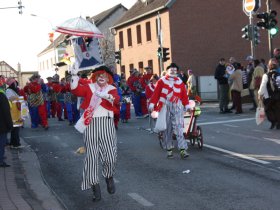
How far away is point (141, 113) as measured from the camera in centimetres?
2334

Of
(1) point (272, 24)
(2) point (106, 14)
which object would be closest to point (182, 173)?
(1) point (272, 24)

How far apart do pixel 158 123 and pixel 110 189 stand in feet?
12.1

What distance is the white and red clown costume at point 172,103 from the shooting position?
11.4 meters

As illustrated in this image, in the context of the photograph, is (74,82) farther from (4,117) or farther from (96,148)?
(4,117)

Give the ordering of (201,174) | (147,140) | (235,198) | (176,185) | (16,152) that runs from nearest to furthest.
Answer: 1. (235,198)
2. (176,185)
3. (201,174)
4. (16,152)
5. (147,140)

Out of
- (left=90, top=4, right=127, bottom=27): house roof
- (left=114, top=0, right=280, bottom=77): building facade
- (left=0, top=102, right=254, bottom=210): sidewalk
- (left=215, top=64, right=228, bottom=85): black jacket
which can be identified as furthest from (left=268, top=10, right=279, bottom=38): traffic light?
(left=90, top=4, right=127, bottom=27): house roof

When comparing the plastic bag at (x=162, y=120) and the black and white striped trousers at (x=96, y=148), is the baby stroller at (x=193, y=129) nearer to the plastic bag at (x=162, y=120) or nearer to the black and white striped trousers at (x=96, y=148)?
the plastic bag at (x=162, y=120)

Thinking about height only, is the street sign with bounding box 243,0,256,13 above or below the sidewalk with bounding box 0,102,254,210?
above

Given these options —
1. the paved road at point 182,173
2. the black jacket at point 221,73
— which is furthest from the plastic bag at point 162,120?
the black jacket at point 221,73

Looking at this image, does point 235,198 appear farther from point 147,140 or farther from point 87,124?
point 147,140

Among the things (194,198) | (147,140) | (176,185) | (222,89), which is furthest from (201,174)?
(222,89)

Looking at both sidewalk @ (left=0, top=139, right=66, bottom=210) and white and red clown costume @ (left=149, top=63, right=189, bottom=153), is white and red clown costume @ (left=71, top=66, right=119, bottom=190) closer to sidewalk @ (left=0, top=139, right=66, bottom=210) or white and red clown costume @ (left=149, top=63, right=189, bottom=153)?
sidewalk @ (left=0, top=139, right=66, bottom=210)

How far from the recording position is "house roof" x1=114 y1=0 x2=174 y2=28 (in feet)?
140

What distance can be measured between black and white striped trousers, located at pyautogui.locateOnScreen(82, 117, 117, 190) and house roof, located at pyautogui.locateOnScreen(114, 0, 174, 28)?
34.5 meters
